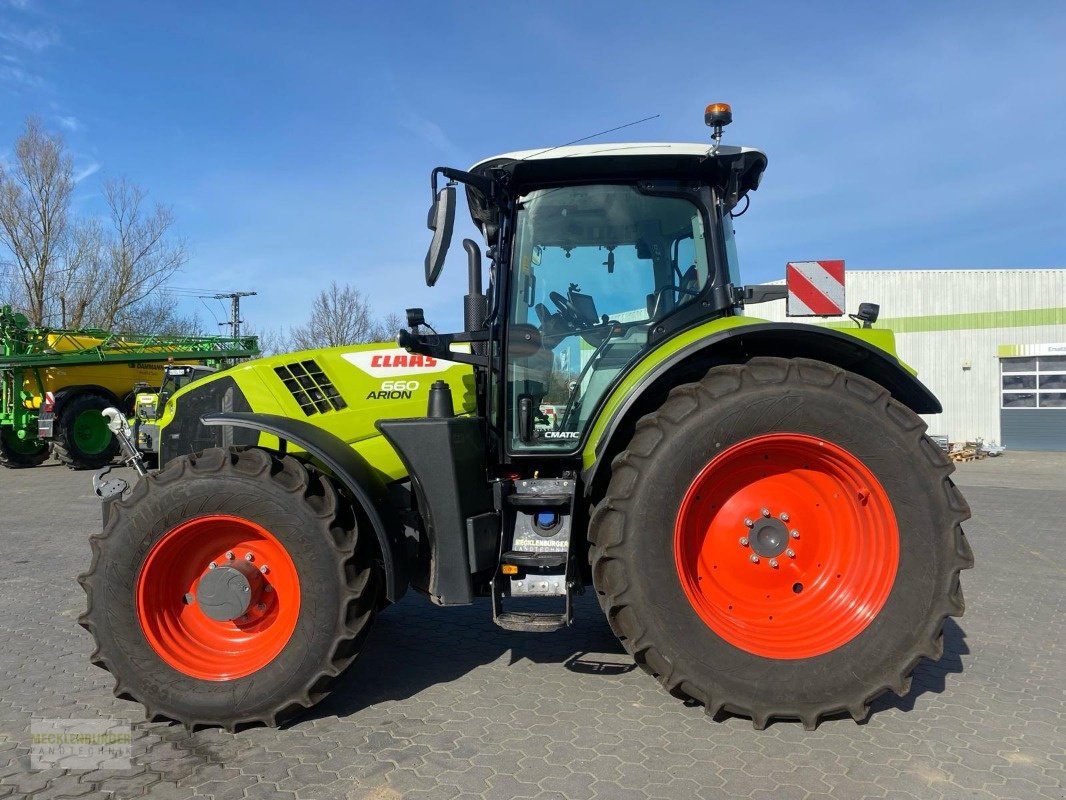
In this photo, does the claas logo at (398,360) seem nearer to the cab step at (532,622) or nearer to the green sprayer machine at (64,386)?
the cab step at (532,622)

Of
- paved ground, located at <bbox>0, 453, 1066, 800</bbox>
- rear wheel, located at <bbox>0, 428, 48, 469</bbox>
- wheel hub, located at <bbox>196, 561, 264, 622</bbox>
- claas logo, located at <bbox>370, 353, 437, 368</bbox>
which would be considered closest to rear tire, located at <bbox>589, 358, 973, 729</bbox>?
paved ground, located at <bbox>0, 453, 1066, 800</bbox>

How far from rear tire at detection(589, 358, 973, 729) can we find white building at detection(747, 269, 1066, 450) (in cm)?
1798

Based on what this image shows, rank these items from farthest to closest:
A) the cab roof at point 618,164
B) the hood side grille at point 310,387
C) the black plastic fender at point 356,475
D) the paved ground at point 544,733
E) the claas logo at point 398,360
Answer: the claas logo at point 398,360 → the hood side grille at point 310,387 → the cab roof at point 618,164 → the black plastic fender at point 356,475 → the paved ground at point 544,733

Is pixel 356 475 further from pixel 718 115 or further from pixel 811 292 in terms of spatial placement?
pixel 811 292

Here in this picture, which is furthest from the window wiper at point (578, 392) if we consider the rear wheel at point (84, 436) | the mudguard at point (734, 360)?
the rear wheel at point (84, 436)

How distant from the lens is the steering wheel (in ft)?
11.7

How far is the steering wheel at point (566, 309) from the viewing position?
11.7ft

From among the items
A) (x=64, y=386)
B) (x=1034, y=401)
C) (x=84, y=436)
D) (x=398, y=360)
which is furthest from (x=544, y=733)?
(x=1034, y=401)

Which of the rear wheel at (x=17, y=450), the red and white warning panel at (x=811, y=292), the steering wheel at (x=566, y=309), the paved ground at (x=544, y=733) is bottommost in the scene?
the paved ground at (x=544, y=733)

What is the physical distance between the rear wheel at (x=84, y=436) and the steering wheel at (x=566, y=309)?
42.2 ft

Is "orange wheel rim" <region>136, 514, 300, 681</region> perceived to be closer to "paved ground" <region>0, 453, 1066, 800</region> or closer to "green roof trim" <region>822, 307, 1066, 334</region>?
"paved ground" <region>0, 453, 1066, 800</region>

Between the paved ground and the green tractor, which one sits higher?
the green tractor

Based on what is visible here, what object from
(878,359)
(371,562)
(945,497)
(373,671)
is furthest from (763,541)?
(373,671)

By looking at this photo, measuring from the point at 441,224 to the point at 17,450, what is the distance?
49.6 feet
